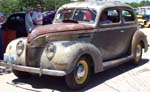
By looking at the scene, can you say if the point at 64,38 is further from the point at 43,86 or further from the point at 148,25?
the point at 148,25

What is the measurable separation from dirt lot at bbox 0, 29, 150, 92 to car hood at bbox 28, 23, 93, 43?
3.60ft

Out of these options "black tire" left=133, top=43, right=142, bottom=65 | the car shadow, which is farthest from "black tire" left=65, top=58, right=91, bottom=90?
"black tire" left=133, top=43, right=142, bottom=65

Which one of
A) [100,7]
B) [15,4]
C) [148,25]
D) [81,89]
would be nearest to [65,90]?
[81,89]

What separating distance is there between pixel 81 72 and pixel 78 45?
0.57 m

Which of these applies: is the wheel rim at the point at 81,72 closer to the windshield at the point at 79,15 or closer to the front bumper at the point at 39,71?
the front bumper at the point at 39,71

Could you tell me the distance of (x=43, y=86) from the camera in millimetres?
7465

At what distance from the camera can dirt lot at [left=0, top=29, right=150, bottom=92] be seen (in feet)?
23.6

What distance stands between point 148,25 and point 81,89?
23409mm

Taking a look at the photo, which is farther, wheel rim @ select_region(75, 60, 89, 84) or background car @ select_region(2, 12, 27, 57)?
background car @ select_region(2, 12, 27, 57)

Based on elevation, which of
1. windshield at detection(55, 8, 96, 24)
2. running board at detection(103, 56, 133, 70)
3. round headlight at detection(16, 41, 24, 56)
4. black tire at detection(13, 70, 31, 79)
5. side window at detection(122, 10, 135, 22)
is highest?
windshield at detection(55, 8, 96, 24)

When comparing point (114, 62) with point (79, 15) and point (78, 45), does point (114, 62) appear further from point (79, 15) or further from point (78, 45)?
point (78, 45)

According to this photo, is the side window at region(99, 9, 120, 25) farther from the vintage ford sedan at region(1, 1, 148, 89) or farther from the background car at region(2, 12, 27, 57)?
the background car at region(2, 12, 27, 57)

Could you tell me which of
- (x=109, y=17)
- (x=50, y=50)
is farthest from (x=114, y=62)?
(x=50, y=50)

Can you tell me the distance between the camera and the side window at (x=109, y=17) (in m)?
8.38
